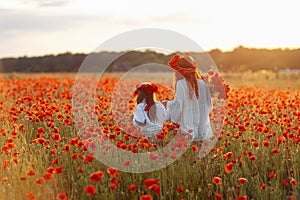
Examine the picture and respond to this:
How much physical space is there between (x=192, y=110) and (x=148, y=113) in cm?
62

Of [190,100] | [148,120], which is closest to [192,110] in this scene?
[190,100]

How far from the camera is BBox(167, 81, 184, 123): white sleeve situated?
5.91m

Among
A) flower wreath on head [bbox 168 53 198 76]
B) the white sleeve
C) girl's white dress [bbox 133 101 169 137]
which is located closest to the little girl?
girl's white dress [bbox 133 101 169 137]

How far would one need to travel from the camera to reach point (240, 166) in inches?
190

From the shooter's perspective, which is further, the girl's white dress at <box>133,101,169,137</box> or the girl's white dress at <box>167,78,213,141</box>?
the girl's white dress at <box>133,101,169,137</box>

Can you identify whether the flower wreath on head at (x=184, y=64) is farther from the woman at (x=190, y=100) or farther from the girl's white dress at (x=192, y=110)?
the girl's white dress at (x=192, y=110)

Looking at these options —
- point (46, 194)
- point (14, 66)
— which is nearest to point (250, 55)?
point (14, 66)

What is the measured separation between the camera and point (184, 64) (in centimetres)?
588

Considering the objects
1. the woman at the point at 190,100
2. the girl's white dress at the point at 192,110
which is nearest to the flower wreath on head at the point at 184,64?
the woman at the point at 190,100

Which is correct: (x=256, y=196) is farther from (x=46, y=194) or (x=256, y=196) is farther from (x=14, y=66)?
(x=14, y=66)

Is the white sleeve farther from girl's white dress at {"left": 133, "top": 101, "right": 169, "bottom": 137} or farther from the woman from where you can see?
girl's white dress at {"left": 133, "top": 101, "right": 169, "bottom": 137}

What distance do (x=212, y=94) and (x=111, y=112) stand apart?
7.48ft

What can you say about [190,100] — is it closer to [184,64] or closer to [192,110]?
[192,110]

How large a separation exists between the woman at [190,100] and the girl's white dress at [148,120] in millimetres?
136
